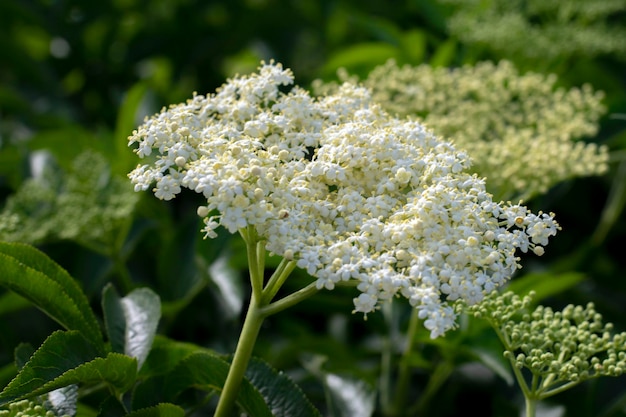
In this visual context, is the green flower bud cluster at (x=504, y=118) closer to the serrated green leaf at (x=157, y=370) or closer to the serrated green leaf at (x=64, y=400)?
the serrated green leaf at (x=157, y=370)

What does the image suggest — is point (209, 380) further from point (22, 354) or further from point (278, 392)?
point (22, 354)

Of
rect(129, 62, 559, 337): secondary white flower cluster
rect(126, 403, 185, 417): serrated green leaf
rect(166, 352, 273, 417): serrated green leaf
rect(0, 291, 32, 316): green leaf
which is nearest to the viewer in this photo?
rect(129, 62, 559, 337): secondary white flower cluster

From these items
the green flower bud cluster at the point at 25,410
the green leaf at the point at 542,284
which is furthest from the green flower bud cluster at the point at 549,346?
the green flower bud cluster at the point at 25,410

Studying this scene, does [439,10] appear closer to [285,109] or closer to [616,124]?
[616,124]

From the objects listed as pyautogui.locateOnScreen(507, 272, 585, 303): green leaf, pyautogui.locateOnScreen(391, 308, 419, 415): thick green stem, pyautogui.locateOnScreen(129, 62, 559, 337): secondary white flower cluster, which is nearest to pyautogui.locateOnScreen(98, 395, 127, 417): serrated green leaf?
pyautogui.locateOnScreen(129, 62, 559, 337): secondary white flower cluster

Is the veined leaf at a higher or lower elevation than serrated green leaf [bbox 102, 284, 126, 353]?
lower

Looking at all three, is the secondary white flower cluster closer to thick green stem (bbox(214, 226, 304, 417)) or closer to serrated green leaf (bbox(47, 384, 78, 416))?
thick green stem (bbox(214, 226, 304, 417))
